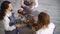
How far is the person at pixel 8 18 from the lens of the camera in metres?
1.76

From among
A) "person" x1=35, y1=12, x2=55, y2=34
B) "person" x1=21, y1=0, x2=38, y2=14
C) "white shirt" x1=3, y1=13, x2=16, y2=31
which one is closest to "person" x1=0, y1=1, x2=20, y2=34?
"white shirt" x1=3, y1=13, x2=16, y2=31

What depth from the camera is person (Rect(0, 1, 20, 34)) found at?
1.76 m

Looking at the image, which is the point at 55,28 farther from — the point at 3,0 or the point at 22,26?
the point at 3,0

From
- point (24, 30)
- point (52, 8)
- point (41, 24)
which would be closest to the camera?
point (41, 24)

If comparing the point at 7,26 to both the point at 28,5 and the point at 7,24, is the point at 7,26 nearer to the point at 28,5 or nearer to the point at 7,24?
the point at 7,24

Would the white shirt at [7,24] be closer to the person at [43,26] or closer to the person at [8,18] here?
the person at [8,18]

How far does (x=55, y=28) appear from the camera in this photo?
5.88 ft

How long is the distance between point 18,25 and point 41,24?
30cm

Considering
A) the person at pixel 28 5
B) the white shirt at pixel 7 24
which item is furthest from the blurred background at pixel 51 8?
the white shirt at pixel 7 24

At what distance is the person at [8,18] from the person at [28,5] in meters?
0.15

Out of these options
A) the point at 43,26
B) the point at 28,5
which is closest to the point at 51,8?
the point at 28,5

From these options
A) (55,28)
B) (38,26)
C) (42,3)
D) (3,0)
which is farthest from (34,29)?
(3,0)

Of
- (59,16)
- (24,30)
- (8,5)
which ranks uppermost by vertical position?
(8,5)

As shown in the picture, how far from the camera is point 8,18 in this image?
1773 millimetres
